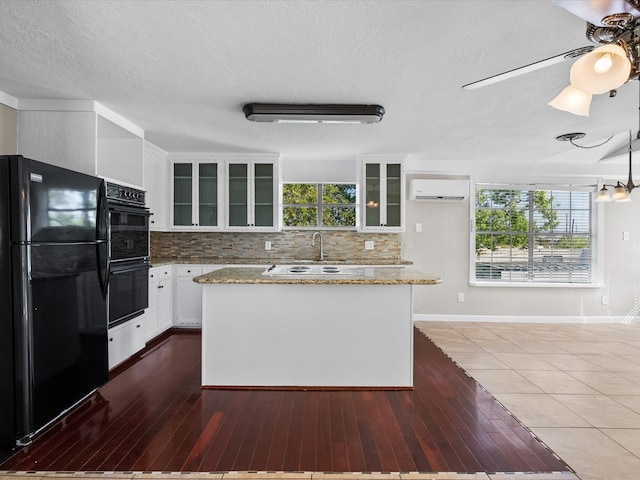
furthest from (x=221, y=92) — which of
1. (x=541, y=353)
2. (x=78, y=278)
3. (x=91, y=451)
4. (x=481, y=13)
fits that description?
(x=541, y=353)

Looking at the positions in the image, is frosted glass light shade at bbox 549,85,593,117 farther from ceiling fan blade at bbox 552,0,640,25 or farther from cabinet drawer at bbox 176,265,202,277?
cabinet drawer at bbox 176,265,202,277

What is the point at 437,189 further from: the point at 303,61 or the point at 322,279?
the point at 303,61

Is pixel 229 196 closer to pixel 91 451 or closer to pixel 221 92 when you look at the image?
pixel 221 92

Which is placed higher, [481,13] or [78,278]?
[481,13]

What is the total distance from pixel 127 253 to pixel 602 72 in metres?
3.60

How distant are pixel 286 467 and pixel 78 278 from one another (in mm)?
1804

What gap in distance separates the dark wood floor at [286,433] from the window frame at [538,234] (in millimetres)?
2682

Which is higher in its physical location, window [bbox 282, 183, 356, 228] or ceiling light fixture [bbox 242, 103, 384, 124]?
ceiling light fixture [bbox 242, 103, 384, 124]

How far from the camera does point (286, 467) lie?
1.92 metres

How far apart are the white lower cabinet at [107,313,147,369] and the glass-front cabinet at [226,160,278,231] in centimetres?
174

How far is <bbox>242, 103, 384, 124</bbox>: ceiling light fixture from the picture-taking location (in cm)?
302

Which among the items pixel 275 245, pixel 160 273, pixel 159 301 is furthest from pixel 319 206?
pixel 159 301

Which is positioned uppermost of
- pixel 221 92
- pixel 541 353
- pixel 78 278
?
pixel 221 92

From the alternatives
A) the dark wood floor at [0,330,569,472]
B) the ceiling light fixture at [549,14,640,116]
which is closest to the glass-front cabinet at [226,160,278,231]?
the dark wood floor at [0,330,569,472]
